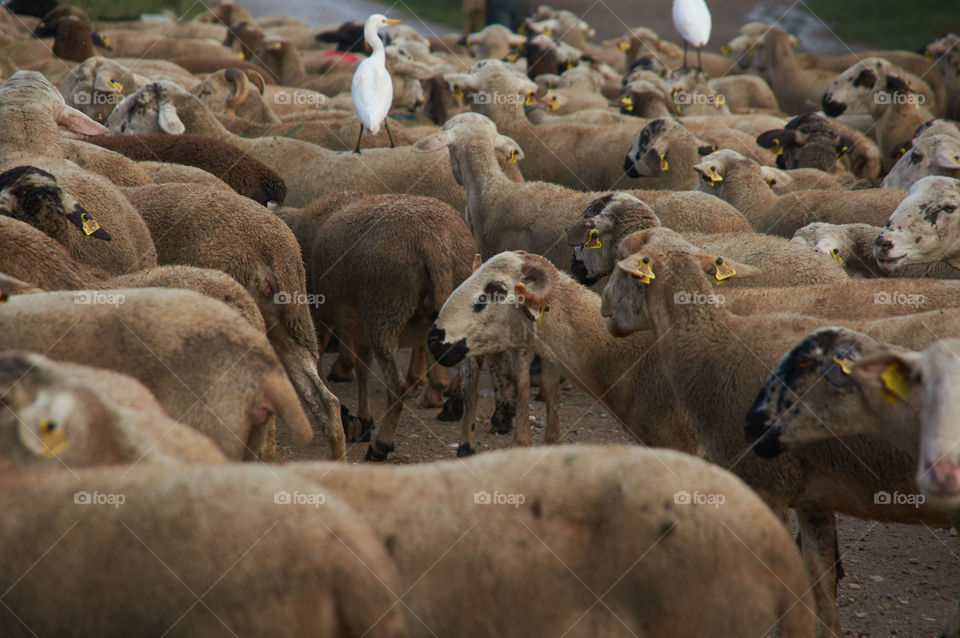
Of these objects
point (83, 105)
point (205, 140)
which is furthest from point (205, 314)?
point (83, 105)

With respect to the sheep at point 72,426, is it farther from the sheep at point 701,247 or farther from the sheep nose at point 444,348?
the sheep at point 701,247

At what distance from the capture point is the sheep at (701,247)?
5.49m

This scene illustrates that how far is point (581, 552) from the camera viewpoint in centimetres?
265

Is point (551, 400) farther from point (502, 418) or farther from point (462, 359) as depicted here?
point (462, 359)

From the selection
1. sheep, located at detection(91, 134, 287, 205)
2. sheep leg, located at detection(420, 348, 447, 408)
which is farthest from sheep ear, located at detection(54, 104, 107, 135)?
sheep leg, located at detection(420, 348, 447, 408)

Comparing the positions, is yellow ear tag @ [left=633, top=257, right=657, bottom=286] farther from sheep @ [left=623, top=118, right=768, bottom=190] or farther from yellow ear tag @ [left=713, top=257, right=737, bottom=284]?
sheep @ [left=623, top=118, right=768, bottom=190]

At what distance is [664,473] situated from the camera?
2.69 metres

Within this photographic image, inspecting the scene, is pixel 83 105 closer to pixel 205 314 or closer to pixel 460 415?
pixel 460 415

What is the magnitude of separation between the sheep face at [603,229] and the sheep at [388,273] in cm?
64

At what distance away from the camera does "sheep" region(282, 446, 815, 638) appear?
8.55 ft

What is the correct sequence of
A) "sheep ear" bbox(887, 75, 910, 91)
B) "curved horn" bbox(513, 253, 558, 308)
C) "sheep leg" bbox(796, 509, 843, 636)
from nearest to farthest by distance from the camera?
"sheep leg" bbox(796, 509, 843, 636), "curved horn" bbox(513, 253, 558, 308), "sheep ear" bbox(887, 75, 910, 91)

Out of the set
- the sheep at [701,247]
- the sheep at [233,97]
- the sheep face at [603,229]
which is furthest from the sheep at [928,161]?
the sheep at [233,97]

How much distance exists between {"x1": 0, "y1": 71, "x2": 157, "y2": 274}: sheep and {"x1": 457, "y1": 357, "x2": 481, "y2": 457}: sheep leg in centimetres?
186

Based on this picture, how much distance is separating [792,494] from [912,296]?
1.35 meters
